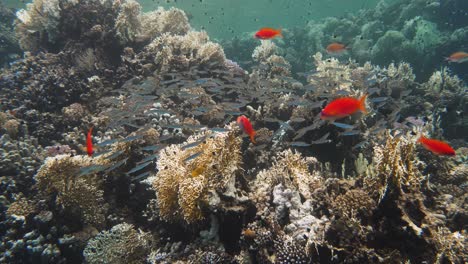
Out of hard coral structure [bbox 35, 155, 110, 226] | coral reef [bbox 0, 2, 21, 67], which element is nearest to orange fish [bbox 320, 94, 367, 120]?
hard coral structure [bbox 35, 155, 110, 226]

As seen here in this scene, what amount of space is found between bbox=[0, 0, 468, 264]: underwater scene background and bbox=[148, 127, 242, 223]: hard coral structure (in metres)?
0.02

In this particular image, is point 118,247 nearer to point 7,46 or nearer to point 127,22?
point 127,22

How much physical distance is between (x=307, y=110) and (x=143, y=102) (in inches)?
153

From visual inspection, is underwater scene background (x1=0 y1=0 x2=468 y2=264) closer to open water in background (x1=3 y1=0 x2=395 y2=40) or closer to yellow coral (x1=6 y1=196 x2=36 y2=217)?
yellow coral (x1=6 y1=196 x2=36 y2=217)

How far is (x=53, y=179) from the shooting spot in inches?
212

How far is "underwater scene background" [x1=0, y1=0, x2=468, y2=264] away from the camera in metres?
3.83

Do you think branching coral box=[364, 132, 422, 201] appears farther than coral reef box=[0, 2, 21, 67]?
No

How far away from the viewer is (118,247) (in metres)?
4.73

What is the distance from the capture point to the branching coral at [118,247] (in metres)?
4.70

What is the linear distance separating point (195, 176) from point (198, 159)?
405 millimetres

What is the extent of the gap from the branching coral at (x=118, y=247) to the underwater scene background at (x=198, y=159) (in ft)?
0.07

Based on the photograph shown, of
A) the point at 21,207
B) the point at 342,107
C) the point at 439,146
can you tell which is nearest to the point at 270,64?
the point at 342,107

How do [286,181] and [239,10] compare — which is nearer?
[286,181]

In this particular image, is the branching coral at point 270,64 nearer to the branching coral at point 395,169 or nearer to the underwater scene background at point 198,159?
the underwater scene background at point 198,159
